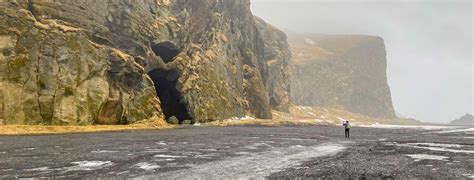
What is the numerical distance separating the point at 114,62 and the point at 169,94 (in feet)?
76.1

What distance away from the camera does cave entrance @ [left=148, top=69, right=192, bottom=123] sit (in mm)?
95000

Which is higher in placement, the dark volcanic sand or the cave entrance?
the cave entrance

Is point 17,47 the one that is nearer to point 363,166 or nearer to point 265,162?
point 265,162

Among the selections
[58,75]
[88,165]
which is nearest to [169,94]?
[58,75]

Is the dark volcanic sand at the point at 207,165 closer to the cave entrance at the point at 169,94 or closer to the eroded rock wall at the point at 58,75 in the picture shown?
the eroded rock wall at the point at 58,75

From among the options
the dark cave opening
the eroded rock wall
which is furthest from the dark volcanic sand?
the dark cave opening

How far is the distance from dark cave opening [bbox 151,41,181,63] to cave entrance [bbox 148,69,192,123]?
586 centimetres

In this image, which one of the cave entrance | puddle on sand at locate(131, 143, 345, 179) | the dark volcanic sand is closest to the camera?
puddle on sand at locate(131, 143, 345, 179)

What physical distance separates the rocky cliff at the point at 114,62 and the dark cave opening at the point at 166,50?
0.69 feet

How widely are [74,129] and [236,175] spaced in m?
46.7

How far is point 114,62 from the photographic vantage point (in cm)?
7831

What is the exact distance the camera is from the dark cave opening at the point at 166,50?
9793 cm

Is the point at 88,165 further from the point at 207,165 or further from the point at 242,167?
the point at 242,167

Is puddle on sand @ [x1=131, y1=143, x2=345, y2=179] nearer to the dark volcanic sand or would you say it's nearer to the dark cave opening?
the dark volcanic sand
